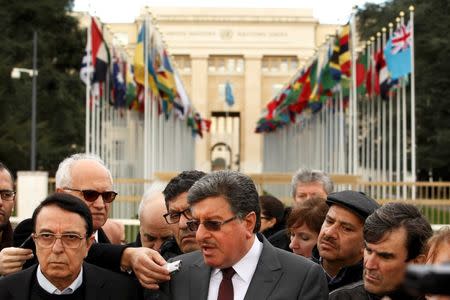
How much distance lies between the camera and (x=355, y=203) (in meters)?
4.47

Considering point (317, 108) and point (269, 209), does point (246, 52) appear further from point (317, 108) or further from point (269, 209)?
point (269, 209)

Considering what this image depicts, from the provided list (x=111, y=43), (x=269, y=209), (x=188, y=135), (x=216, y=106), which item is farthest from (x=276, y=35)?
(x=269, y=209)

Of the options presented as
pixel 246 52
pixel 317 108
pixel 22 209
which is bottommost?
pixel 22 209

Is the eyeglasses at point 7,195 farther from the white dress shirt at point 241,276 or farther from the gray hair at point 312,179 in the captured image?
the gray hair at point 312,179

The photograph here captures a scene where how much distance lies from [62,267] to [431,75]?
34.2 metres

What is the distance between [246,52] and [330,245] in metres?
65.7

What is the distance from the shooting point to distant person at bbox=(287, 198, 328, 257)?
5227mm

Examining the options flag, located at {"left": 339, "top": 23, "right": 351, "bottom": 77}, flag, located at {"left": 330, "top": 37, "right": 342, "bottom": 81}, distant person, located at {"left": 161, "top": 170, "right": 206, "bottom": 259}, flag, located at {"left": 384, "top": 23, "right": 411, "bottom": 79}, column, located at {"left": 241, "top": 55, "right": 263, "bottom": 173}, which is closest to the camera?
distant person, located at {"left": 161, "top": 170, "right": 206, "bottom": 259}

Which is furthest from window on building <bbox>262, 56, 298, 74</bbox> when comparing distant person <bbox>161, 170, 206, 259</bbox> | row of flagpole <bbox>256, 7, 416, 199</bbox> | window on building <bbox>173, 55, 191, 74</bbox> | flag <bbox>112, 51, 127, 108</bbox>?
distant person <bbox>161, 170, 206, 259</bbox>

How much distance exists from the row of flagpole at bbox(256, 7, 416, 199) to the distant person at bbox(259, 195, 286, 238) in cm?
1537

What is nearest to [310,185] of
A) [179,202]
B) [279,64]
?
[179,202]

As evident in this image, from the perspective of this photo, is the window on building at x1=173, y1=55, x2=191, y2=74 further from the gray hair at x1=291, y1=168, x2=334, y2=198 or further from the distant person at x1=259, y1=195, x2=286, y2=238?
the distant person at x1=259, y1=195, x2=286, y2=238

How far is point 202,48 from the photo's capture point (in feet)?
228

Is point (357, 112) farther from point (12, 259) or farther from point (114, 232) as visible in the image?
point (12, 259)
